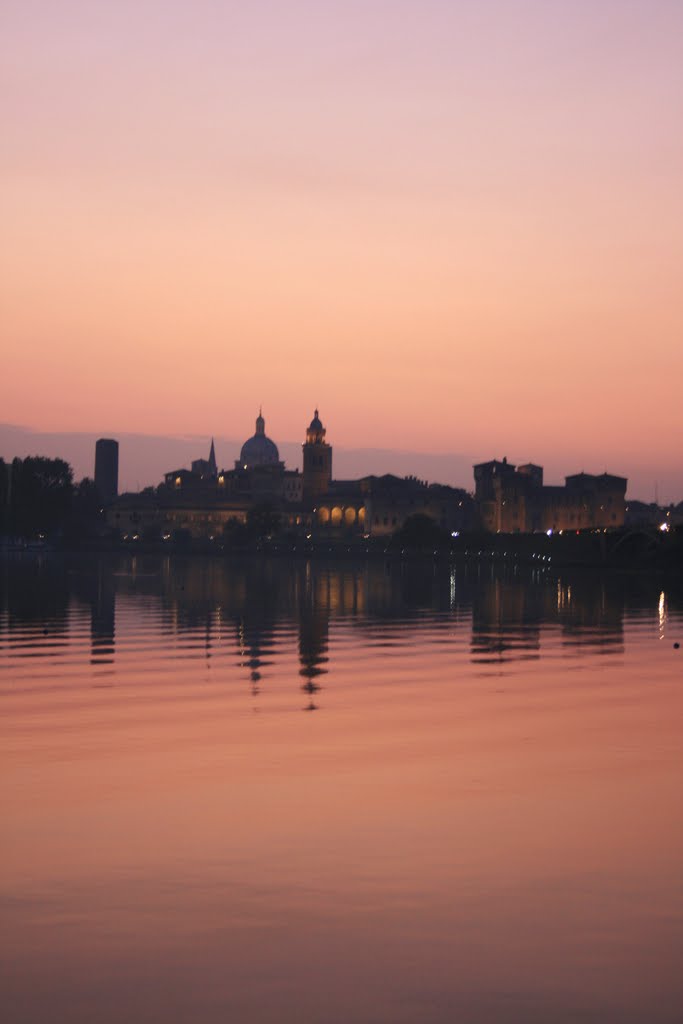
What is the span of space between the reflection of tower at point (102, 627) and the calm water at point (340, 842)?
4.33ft

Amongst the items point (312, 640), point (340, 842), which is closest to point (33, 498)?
point (312, 640)

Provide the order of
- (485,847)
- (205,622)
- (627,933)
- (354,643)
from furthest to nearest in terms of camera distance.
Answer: (205,622) < (354,643) < (485,847) < (627,933)

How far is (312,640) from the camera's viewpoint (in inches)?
1463

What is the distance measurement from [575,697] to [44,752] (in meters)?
10.1

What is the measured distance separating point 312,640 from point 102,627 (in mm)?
7041

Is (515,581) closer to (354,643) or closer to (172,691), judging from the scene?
(354,643)

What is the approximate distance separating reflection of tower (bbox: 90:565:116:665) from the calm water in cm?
132

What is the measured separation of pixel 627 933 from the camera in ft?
33.7

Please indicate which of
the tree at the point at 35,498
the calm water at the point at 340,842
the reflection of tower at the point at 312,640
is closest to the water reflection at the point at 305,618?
the reflection of tower at the point at 312,640

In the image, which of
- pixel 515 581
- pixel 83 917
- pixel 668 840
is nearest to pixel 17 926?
pixel 83 917

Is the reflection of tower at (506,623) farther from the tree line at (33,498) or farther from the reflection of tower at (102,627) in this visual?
the tree line at (33,498)

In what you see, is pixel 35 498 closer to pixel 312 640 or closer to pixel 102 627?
pixel 102 627

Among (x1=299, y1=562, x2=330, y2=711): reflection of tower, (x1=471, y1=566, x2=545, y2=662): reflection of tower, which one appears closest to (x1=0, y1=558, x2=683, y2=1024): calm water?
(x1=299, y1=562, x2=330, y2=711): reflection of tower

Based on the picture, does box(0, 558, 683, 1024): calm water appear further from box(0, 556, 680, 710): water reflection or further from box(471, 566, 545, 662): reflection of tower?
box(471, 566, 545, 662): reflection of tower
